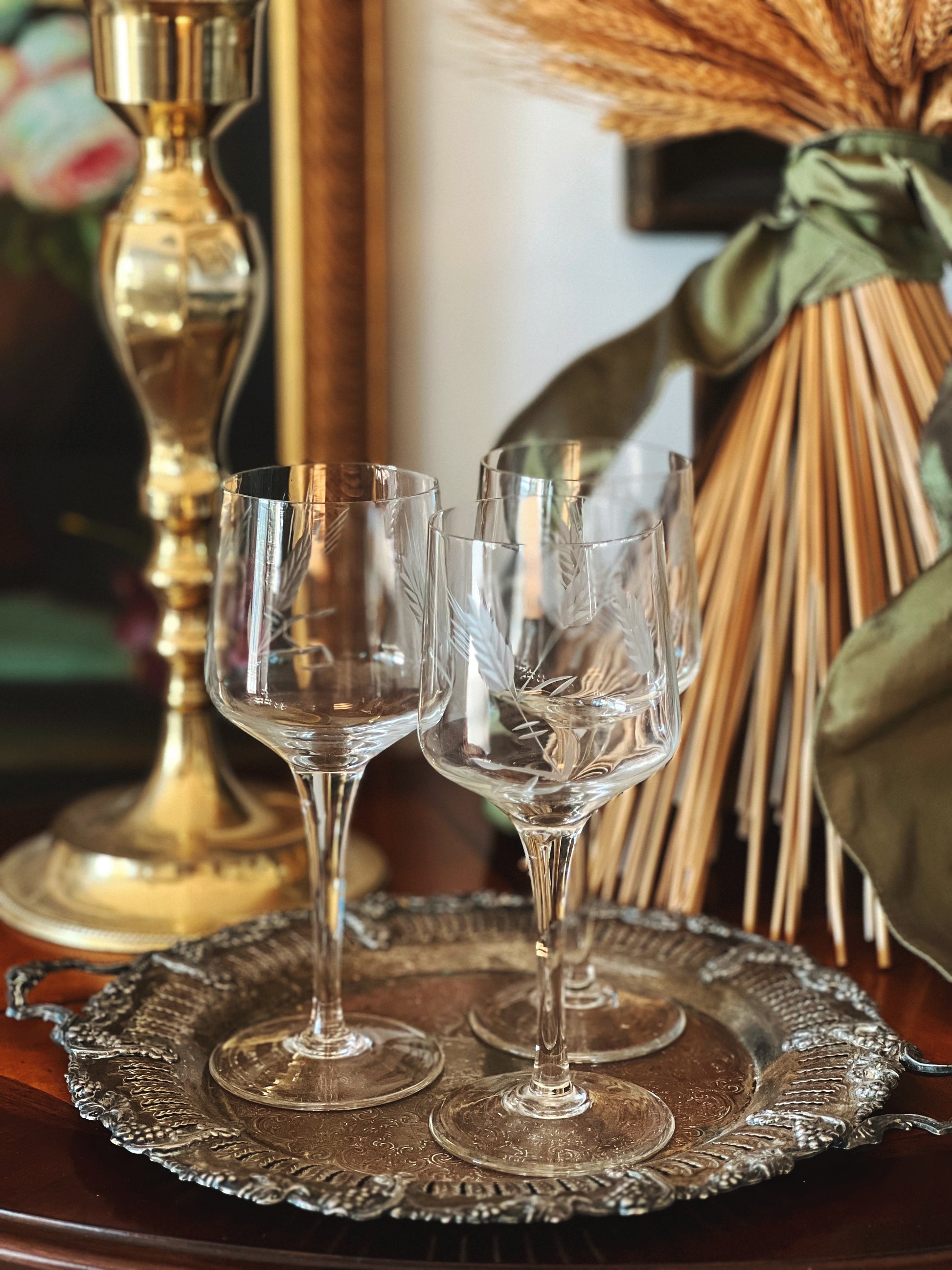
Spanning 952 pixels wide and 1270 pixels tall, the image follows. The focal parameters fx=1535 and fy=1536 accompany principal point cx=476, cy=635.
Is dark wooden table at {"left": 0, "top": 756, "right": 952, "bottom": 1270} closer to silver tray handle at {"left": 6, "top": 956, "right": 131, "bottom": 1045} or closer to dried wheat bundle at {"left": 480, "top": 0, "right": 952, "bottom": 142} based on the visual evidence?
silver tray handle at {"left": 6, "top": 956, "right": 131, "bottom": 1045}

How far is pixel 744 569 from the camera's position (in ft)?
1.90

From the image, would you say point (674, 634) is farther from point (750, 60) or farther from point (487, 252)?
point (487, 252)

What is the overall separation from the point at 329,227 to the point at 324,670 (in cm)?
34

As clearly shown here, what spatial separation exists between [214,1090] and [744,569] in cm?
27

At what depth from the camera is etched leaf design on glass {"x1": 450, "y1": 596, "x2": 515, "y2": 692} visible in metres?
0.39

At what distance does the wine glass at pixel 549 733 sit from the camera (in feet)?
1.26

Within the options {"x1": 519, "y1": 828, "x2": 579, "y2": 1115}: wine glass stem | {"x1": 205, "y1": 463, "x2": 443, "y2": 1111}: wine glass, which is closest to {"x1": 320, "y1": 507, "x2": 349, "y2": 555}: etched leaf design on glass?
{"x1": 205, "y1": 463, "x2": 443, "y2": 1111}: wine glass

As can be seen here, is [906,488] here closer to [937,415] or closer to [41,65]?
[937,415]

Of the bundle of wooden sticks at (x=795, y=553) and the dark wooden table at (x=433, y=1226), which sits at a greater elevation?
the bundle of wooden sticks at (x=795, y=553)

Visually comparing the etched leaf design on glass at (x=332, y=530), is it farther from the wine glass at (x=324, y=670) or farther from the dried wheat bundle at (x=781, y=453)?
the dried wheat bundle at (x=781, y=453)

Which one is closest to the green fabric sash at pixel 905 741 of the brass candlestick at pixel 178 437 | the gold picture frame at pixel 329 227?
the brass candlestick at pixel 178 437

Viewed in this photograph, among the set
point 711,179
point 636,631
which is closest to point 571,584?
point 636,631

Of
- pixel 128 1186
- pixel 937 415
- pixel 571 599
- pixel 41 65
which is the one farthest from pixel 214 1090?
pixel 41 65

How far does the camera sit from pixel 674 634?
1.53 ft
